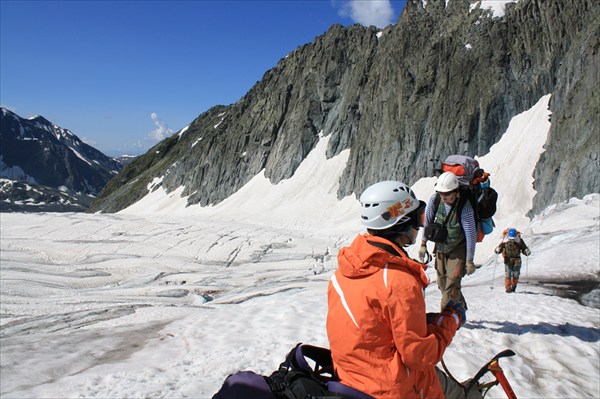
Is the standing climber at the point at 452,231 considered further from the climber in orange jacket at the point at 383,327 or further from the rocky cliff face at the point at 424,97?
the rocky cliff face at the point at 424,97

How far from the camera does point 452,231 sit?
704 centimetres

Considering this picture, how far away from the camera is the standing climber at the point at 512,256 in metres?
11.6

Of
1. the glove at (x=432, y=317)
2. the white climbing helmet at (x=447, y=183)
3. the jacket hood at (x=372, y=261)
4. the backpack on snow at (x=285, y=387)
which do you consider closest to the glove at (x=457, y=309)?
the glove at (x=432, y=317)

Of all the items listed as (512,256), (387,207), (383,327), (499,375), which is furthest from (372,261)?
(512,256)

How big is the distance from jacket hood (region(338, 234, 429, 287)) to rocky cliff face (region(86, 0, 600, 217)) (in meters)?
33.2

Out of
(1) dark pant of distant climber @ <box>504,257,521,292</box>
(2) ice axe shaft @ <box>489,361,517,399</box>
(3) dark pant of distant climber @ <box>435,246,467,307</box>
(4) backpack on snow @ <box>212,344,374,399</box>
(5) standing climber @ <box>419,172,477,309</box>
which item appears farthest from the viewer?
(1) dark pant of distant climber @ <box>504,257,521,292</box>

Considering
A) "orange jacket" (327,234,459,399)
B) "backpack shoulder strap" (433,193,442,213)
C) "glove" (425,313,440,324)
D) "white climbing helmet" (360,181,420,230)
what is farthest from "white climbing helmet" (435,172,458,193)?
"orange jacket" (327,234,459,399)

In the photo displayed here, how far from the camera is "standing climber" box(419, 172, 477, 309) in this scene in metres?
6.86

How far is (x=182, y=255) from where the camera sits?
134 ft

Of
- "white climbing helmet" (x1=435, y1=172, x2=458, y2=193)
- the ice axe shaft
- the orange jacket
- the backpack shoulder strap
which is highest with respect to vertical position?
"white climbing helmet" (x1=435, y1=172, x2=458, y2=193)

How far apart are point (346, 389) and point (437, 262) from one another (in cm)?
492

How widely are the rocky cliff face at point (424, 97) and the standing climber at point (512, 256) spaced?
23.1 m

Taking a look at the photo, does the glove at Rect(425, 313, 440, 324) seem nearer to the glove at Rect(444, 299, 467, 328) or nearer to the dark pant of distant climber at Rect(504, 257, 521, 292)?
the glove at Rect(444, 299, 467, 328)

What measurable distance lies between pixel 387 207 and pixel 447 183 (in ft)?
10.9
